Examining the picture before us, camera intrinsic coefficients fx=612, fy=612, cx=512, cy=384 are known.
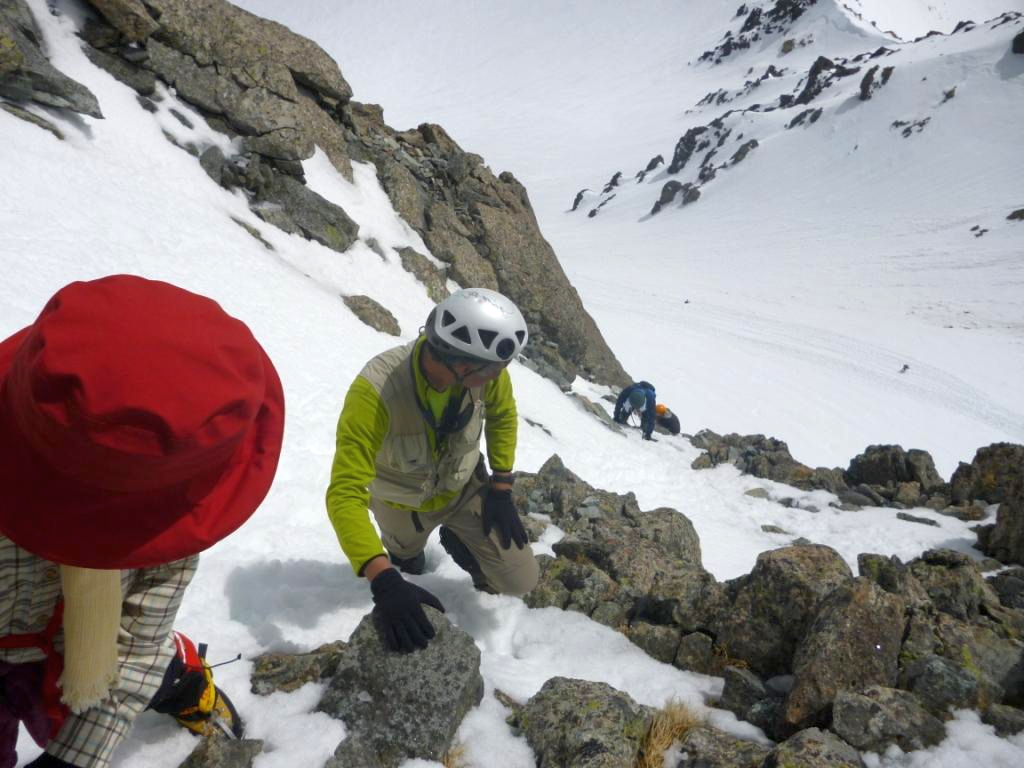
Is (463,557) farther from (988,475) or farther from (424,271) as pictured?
(424,271)

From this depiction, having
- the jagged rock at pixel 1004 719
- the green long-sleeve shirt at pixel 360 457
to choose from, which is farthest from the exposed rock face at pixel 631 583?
the jagged rock at pixel 1004 719

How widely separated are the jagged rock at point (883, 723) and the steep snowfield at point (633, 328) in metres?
0.09

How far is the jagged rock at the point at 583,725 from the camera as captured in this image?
9.44 feet

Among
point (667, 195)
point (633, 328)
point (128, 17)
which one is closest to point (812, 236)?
point (667, 195)

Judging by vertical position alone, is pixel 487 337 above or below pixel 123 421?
above

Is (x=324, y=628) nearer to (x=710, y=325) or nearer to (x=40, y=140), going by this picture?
(x=40, y=140)

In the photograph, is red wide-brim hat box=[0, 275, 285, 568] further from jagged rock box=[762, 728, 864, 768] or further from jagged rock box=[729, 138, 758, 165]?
jagged rock box=[729, 138, 758, 165]

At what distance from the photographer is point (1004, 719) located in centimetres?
310

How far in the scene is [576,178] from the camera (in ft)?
309

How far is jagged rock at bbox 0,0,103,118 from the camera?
987cm

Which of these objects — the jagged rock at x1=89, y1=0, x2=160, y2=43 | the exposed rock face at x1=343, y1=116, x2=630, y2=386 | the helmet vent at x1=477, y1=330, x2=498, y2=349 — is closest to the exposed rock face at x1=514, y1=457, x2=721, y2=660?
the helmet vent at x1=477, y1=330, x2=498, y2=349

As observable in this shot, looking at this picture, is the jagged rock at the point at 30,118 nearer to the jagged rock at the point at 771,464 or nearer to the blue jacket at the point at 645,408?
the blue jacket at the point at 645,408

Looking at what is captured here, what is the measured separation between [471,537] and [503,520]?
12.9 inches

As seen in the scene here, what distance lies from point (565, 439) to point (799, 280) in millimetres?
38575
